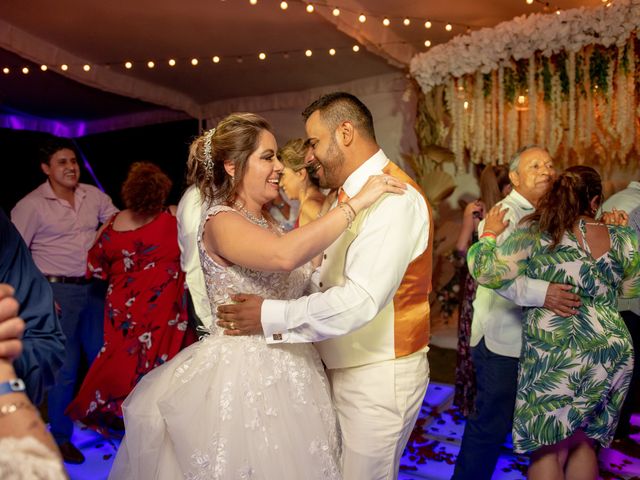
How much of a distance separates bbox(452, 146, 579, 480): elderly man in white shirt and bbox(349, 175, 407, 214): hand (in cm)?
101

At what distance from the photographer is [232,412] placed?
166 cm

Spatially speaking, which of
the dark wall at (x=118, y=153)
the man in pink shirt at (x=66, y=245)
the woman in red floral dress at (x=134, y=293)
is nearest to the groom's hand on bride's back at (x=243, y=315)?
the woman in red floral dress at (x=134, y=293)

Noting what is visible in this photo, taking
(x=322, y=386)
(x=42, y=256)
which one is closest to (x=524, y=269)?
(x=322, y=386)

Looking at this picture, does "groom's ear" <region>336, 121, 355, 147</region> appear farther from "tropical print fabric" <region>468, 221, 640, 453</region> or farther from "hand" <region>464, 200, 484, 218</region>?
"hand" <region>464, 200, 484, 218</region>

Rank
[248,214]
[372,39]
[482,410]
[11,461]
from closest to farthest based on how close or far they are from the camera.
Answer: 1. [11,461]
2. [248,214]
3. [482,410]
4. [372,39]

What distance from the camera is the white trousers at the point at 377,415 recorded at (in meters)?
1.76

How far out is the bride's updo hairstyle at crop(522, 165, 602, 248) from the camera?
7.86ft

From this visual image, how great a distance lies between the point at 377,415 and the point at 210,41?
4.49 metres

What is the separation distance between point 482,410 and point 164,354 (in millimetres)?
1883

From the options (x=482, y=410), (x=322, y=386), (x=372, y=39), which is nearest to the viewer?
(x=322, y=386)

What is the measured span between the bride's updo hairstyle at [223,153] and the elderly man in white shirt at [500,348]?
1260mm

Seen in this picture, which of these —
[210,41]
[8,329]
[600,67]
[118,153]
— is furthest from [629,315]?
[118,153]

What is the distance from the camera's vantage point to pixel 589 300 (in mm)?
2377

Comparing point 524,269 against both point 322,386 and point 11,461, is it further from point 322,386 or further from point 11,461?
point 11,461
